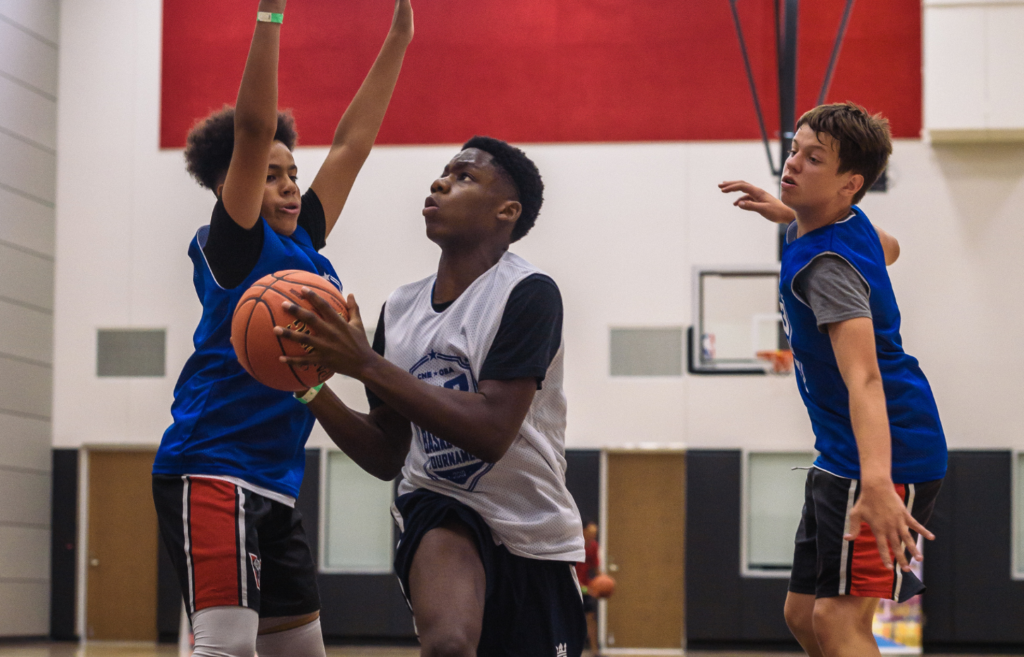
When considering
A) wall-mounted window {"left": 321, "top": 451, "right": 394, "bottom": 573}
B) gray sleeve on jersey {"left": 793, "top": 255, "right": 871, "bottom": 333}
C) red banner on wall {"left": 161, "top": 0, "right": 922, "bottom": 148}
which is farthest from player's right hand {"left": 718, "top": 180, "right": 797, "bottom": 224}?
wall-mounted window {"left": 321, "top": 451, "right": 394, "bottom": 573}

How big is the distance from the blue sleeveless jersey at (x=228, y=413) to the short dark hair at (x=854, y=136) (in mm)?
1473

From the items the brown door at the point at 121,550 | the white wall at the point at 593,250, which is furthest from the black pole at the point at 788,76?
the brown door at the point at 121,550

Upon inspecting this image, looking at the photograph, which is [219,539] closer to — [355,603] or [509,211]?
[509,211]

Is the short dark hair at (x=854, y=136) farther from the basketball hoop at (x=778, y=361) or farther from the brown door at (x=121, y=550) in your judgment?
the brown door at (x=121, y=550)

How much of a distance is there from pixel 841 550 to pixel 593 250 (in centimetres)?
909

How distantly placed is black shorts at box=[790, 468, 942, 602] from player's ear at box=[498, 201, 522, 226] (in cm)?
104

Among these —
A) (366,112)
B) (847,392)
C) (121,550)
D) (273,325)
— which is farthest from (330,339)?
(121,550)

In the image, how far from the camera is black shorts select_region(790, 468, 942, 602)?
2.58m

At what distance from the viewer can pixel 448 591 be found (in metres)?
2.41

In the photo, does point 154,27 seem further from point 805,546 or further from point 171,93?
point 805,546

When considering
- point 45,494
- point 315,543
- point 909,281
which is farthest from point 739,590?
point 45,494

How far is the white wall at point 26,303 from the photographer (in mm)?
11844

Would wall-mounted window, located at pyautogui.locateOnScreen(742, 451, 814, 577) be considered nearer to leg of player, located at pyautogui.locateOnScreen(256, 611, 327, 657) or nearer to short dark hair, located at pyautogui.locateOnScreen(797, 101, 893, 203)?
short dark hair, located at pyautogui.locateOnScreen(797, 101, 893, 203)

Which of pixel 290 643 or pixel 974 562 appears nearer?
pixel 290 643
